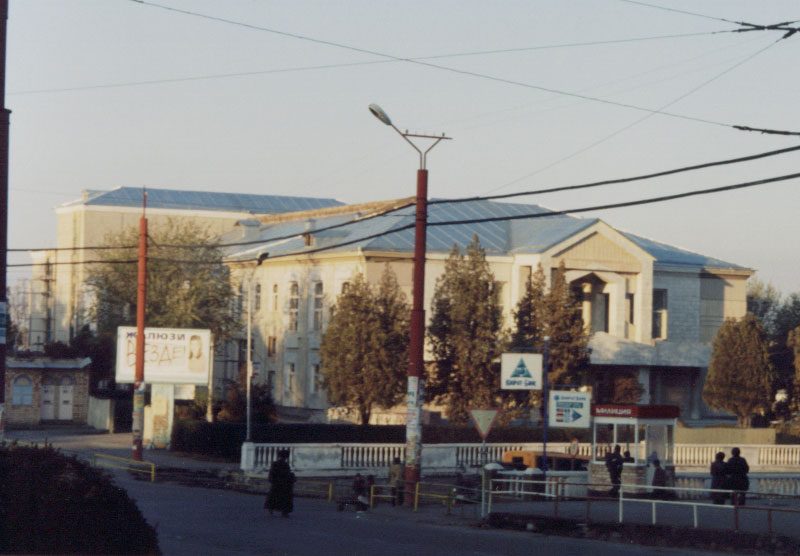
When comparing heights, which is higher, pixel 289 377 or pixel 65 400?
pixel 289 377

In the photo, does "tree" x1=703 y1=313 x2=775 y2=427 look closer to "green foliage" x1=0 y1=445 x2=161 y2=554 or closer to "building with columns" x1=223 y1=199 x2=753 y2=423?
"building with columns" x1=223 y1=199 x2=753 y2=423

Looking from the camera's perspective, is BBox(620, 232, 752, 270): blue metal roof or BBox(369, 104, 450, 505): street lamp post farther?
BBox(620, 232, 752, 270): blue metal roof

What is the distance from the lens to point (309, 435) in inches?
1746

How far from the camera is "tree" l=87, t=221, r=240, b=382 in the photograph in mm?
59719

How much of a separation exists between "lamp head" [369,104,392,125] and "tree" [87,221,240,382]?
32.0 m

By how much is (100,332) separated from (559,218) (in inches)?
1006

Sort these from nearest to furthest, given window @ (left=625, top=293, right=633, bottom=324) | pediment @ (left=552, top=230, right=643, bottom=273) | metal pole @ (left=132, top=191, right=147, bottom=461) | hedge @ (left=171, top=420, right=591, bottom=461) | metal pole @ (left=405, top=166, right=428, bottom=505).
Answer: metal pole @ (left=405, top=166, right=428, bottom=505), metal pole @ (left=132, top=191, right=147, bottom=461), hedge @ (left=171, top=420, right=591, bottom=461), pediment @ (left=552, top=230, right=643, bottom=273), window @ (left=625, top=293, right=633, bottom=324)

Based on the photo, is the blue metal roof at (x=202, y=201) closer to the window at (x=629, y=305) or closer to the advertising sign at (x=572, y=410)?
the window at (x=629, y=305)

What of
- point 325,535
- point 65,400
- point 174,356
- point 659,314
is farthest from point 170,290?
point 325,535

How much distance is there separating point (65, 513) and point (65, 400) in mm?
51608

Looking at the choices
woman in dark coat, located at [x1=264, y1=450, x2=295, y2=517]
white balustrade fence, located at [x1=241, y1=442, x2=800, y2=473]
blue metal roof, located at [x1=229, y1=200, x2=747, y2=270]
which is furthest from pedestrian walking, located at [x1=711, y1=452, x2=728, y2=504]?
blue metal roof, located at [x1=229, y1=200, x2=747, y2=270]

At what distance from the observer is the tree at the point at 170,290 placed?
5972 centimetres

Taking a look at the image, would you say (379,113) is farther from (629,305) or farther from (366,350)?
(629,305)

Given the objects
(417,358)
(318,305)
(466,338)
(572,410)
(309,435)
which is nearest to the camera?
(417,358)
